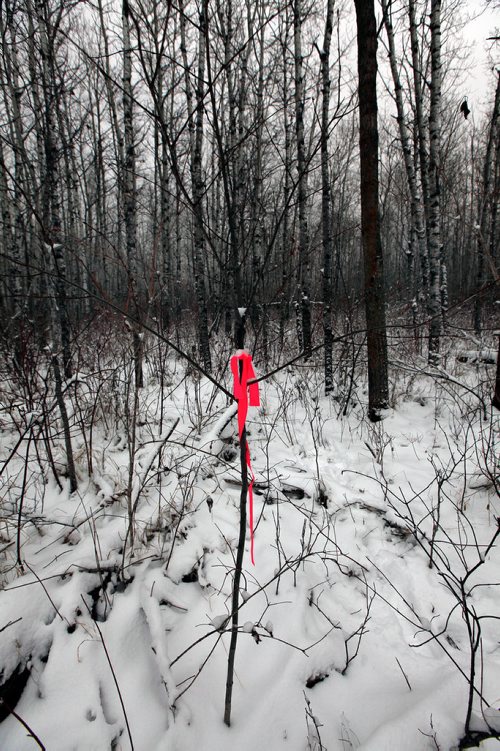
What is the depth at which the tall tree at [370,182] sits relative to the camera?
2807 mm

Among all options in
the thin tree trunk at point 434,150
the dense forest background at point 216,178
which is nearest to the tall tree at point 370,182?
the dense forest background at point 216,178

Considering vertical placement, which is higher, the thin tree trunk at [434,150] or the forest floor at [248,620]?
the thin tree trunk at [434,150]

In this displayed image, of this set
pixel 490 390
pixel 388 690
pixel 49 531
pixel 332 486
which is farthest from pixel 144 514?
pixel 490 390

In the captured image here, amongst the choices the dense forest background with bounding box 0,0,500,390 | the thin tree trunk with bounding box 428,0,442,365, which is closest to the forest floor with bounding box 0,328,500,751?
the dense forest background with bounding box 0,0,500,390

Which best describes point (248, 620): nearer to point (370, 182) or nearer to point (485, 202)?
point (370, 182)

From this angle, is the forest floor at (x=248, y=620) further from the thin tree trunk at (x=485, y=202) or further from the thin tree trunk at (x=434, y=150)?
the thin tree trunk at (x=434, y=150)

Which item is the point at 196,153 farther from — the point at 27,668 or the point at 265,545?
the point at 27,668

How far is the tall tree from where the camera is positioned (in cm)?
281

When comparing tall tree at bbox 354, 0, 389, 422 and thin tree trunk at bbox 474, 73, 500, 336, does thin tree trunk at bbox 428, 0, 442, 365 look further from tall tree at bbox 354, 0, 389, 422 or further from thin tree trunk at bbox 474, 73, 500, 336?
tall tree at bbox 354, 0, 389, 422

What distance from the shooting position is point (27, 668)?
1235 mm

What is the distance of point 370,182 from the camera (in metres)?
3.05

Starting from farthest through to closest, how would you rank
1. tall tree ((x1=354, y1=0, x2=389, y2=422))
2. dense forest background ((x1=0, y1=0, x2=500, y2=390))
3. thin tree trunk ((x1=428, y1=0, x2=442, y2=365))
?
1. thin tree trunk ((x1=428, y1=0, x2=442, y2=365))
2. tall tree ((x1=354, y1=0, x2=389, y2=422))
3. dense forest background ((x1=0, y1=0, x2=500, y2=390))

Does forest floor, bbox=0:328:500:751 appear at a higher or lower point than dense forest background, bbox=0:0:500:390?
lower

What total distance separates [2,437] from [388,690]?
3.41 metres
